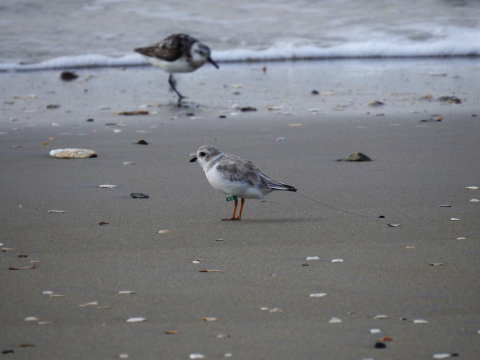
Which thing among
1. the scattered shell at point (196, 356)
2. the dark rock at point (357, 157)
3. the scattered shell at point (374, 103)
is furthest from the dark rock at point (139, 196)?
the scattered shell at point (374, 103)

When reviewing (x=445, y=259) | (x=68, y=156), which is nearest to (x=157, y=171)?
(x=68, y=156)

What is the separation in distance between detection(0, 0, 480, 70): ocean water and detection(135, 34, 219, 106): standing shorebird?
8.65 feet

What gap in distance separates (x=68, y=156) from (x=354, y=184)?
254cm

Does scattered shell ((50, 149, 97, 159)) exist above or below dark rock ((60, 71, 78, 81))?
below

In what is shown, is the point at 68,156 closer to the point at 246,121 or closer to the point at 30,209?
the point at 30,209

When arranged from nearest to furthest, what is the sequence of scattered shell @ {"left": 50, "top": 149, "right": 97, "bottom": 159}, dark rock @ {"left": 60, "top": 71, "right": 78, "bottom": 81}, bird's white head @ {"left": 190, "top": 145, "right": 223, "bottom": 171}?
1. bird's white head @ {"left": 190, "top": 145, "right": 223, "bottom": 171}
2. scattered shell @ {"left": 50, "top": 149, "right": 97, "bottom": 159}
3. dark rock @ {"left": 60, "top": 71, "right": 78, "bottom": 81}

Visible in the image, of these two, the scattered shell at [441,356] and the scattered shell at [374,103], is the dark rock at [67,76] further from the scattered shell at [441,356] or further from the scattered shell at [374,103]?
the scattered shell at [441,356]

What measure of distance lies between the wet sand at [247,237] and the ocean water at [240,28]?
5.93 metres

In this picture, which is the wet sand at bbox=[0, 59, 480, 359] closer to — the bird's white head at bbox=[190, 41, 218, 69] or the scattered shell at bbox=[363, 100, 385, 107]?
the scattered shell at bbox=[363, 100, 385, 107]

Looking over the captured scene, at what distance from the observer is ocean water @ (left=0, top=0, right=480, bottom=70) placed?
47.3 ft

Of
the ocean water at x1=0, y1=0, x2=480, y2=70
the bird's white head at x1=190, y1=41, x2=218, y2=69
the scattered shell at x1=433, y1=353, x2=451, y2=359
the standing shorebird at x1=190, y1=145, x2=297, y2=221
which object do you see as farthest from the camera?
the ocean water at x1=0, y1=0, x2=480, y2=70

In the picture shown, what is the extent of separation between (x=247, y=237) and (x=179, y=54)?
755 cm

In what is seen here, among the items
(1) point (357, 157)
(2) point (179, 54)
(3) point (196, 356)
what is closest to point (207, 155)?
(1) point (357, 157)

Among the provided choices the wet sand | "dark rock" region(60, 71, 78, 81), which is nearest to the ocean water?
"dark rock" region(60, 71, 78, 81)
